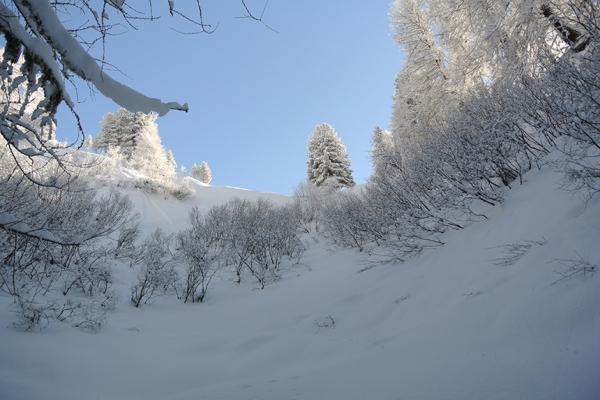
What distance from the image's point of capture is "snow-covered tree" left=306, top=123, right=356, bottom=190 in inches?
1039

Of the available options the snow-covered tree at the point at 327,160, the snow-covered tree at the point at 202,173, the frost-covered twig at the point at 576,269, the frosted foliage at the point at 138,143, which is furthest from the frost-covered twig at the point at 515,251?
the snow-covered tree at the point at 202,173

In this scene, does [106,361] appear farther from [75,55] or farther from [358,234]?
[358,234]

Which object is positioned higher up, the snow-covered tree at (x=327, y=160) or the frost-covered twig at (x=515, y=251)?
the snow-covered tree at (x=327, y=160)

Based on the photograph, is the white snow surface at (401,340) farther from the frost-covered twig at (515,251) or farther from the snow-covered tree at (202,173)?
the snow-covered tree at (202,173)

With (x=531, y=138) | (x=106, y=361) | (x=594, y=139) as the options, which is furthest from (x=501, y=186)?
(x=106, y=361)

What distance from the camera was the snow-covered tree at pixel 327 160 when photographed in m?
26.4

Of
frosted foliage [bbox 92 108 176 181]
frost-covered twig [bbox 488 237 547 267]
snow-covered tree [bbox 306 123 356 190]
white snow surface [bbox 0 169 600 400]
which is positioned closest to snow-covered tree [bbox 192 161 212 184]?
frosted foliage [bbox 92 108 176 181]

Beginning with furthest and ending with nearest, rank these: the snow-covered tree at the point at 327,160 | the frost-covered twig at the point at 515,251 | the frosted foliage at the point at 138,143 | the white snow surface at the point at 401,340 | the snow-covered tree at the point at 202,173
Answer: the snow-covered tree at the point at 202,173
the snow-covered tree at the point at 327,160
the frosted foliage at the point at 138,143
the frost-covered twig at the point at 515,251
the white snow surface at the point at 401,340

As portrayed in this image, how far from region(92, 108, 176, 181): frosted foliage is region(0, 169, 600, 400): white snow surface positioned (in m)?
18.5

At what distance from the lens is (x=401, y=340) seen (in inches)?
122

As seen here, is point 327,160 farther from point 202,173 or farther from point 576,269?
point 202,173

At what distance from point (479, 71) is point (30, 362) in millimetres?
13504

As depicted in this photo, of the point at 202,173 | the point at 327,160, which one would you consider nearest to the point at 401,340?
the point at 327,160

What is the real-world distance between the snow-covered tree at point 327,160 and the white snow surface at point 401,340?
66.5 ft
